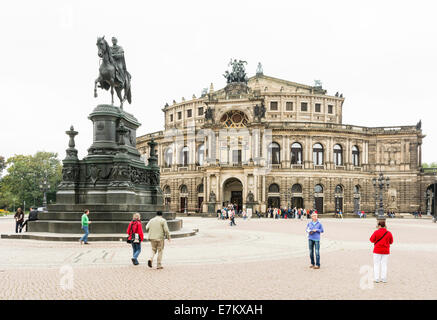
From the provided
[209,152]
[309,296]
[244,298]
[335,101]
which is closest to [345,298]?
[309,296]

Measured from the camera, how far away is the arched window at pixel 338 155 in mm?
63625

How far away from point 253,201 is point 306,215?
7.60 meters

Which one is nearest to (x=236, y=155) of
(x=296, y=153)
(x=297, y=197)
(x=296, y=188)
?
(x=296, y=153)

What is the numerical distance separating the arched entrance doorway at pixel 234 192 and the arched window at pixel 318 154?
12.3 metres

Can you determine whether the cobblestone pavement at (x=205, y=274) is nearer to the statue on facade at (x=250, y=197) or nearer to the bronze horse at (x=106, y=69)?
the bronze horse at (x=106, y=69)

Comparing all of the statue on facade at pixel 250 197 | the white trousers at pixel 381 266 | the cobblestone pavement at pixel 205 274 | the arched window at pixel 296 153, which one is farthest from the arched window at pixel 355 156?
the white trousers at pixel 381 266

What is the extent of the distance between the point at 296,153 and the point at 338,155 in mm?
6980

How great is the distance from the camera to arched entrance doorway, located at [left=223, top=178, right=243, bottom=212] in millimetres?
62688

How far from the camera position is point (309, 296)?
8156mm

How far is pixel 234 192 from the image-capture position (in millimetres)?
63312

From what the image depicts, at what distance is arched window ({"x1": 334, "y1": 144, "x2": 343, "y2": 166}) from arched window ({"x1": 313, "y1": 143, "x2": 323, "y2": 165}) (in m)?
2.43

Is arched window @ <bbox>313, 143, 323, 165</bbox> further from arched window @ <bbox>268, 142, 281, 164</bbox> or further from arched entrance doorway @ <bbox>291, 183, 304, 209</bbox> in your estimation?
arched window @ <bbox>268, 142, 281, 164</bbox>

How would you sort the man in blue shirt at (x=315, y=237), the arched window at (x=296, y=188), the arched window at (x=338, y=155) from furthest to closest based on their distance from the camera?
the arched window at (x=338, y=155), the arched window at (x=296, y=188), the man in blue shirt at (x=315, y=237)

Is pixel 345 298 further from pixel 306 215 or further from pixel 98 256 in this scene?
pixel 306 215
